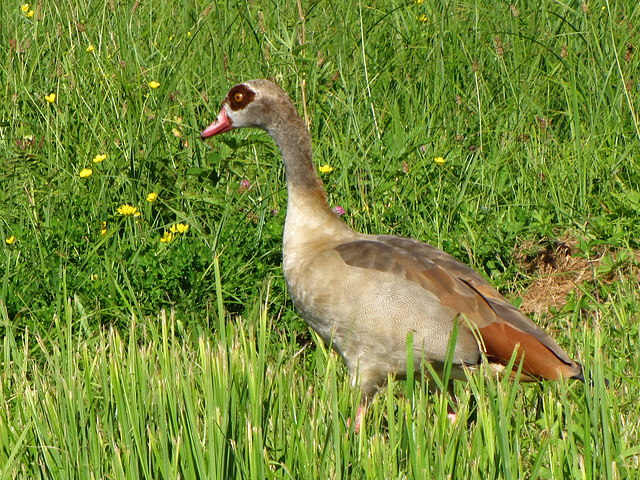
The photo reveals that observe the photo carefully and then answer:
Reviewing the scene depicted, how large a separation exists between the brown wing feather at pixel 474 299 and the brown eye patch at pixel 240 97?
92cm

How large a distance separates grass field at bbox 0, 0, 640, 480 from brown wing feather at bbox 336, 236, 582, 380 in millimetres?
175

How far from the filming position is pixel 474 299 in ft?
10.6

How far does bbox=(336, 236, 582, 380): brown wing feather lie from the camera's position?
9.97 ft

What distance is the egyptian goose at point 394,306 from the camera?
10.2 ft

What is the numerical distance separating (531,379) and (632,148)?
81.4 inches

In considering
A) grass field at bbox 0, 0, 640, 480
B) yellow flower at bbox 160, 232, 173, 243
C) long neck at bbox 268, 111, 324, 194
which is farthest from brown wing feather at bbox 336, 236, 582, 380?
yellow flower at bbox 160, 232, 173, 243

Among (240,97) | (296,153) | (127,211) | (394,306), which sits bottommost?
(394,306)

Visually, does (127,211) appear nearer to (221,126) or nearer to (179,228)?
(179,228)

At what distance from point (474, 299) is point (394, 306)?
0.98 ft

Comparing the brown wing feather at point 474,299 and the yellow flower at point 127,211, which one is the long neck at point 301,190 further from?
the yellow flower at point 127,211

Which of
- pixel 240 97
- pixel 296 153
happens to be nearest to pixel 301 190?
pixel 296 153

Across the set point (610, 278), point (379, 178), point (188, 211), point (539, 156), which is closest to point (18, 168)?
point (188, 211)

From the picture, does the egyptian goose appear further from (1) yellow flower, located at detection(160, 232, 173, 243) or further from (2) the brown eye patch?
(1) yellow flower, located at detection(160, 232, 173, 243)

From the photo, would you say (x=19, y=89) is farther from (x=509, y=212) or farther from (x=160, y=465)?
(x=160, y=465)
